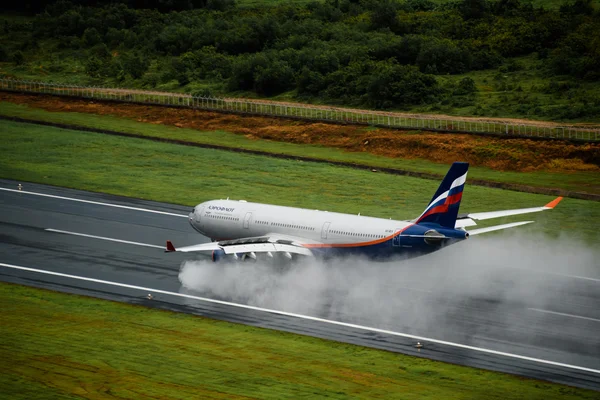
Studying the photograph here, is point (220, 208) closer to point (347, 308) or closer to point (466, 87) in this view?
point (347, 308)

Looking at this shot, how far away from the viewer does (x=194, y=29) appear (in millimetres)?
178875

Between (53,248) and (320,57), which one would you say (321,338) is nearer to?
(53,248)

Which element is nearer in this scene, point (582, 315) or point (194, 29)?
point (582, 315)

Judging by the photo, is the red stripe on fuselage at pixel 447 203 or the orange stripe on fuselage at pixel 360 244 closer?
the red stripe on fuselage at pixel 447 203

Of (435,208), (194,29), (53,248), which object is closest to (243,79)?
(194,29)

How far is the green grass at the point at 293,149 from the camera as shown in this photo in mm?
93688

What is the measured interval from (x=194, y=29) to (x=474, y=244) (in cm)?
11888

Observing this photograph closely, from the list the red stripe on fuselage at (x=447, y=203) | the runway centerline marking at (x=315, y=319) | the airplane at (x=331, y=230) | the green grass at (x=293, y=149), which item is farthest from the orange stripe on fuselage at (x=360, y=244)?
the green grass at (x=293, y=149)

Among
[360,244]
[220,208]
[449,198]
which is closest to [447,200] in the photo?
[449,198]

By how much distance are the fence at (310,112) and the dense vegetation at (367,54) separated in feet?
24.5

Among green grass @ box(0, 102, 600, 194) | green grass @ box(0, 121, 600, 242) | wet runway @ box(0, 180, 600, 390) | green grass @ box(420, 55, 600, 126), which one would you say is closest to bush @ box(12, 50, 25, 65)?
green grass @ box(0, 102, 600, 194)

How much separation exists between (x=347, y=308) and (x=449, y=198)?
9796 mm

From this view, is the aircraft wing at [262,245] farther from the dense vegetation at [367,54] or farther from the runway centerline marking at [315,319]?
the dense vegetation at [367,54]

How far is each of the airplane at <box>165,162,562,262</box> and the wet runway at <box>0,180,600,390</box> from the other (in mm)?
3530
